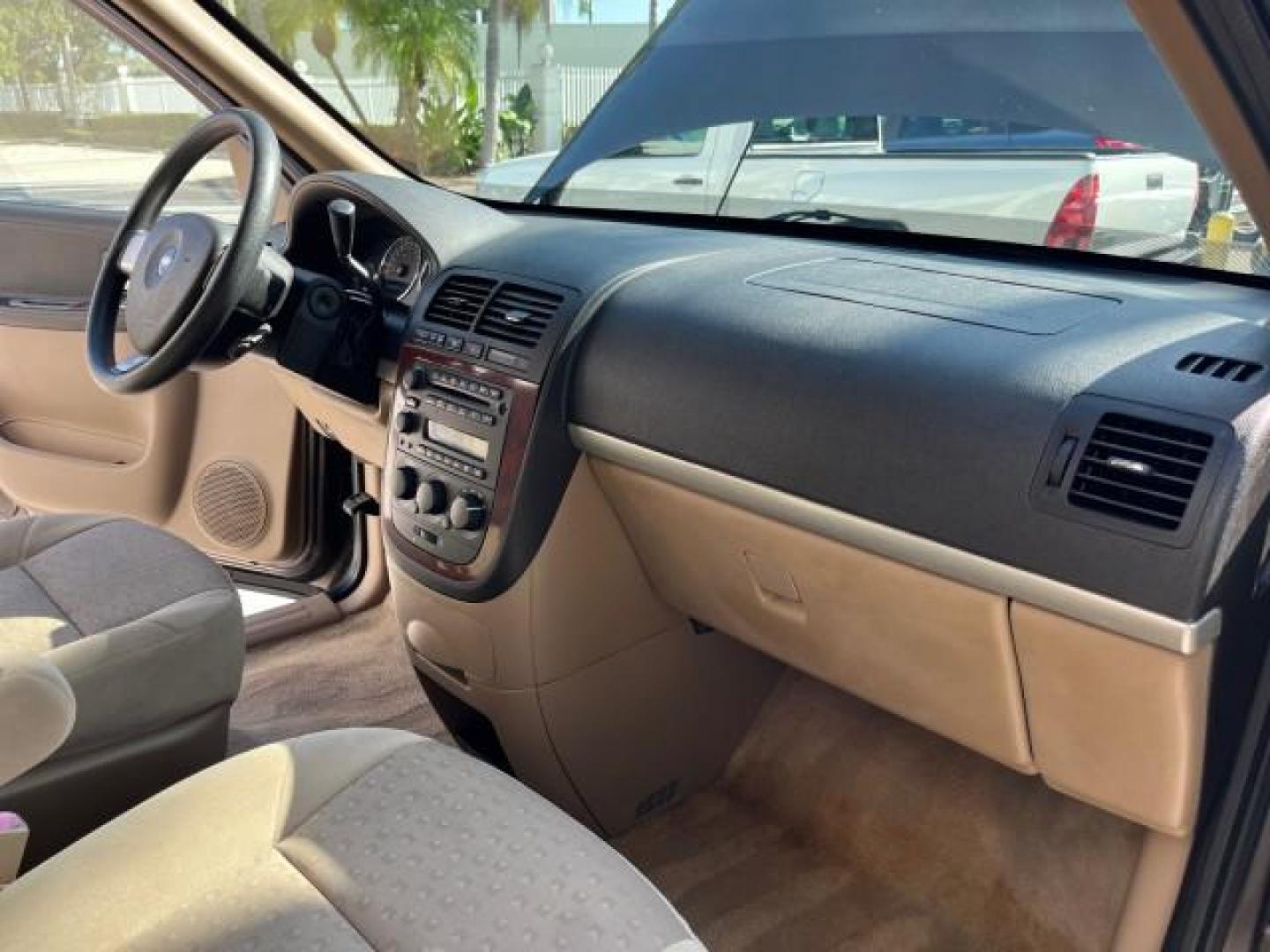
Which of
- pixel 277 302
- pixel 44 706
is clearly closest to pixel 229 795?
pixel 44 706

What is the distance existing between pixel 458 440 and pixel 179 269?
1.50ft

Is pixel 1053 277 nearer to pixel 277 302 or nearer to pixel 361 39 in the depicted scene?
pixel 277 302

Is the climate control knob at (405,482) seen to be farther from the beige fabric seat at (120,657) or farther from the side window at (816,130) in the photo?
the side window at (816,130)

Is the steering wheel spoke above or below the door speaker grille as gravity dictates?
above

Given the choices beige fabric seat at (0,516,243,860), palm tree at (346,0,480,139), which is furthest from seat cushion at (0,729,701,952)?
palm tree at (346,0,480,139)

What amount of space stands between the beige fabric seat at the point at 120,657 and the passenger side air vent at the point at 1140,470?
1.10m

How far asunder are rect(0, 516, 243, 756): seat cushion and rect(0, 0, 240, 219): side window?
2.12 ft

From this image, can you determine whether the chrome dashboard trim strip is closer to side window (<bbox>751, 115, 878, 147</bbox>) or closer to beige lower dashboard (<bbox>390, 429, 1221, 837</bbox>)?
beige lower dashboard (<bbox>390, 429, 1221, 837</bbox>)

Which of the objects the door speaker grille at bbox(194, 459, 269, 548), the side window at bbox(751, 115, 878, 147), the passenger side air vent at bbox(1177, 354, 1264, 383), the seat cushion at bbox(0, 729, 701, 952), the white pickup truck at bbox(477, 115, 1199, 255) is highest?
the side window at bbox(751, 115, 878, 147)

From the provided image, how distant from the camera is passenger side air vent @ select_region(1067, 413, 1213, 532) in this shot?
105 centimetres

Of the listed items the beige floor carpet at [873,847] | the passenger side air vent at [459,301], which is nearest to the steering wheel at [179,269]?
the passenger side air vent at [459,301]

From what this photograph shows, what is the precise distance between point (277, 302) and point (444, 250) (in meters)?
0.27

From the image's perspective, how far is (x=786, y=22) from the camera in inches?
74.5

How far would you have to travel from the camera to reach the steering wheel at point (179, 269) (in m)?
1.62
